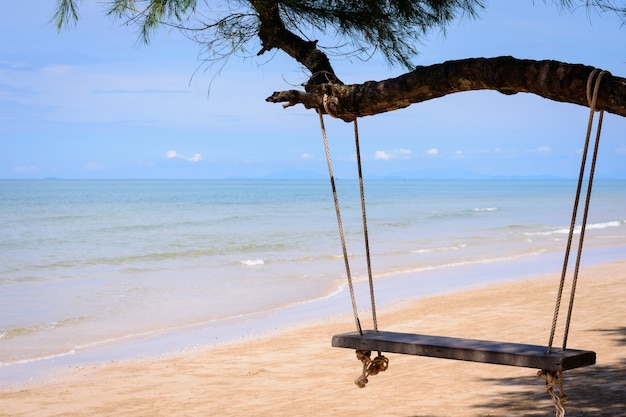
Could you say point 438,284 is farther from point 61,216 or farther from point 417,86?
point 61,216

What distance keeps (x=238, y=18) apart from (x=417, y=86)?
1621 mm

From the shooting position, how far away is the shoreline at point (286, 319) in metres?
7.30

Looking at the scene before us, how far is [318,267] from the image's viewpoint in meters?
14.8

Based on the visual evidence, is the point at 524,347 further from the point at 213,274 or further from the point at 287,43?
the point at 213,274

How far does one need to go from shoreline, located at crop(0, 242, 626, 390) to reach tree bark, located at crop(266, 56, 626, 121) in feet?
14.4

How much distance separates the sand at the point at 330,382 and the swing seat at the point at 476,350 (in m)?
1.84

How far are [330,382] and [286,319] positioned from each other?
3144 mm

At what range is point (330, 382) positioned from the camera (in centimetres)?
605

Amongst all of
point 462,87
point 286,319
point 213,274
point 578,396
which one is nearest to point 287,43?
point 462,87

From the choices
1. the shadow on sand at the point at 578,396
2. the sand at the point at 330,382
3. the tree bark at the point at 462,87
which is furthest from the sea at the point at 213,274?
the tree bark at the point at 462,87

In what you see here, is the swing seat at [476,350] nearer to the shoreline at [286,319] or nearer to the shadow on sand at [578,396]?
the shadow on sand at [578,396]

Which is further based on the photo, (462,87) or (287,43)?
(287,43)

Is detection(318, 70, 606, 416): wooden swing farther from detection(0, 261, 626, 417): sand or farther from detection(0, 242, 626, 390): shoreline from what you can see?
detection(0, 242, 626, 390): shoreline

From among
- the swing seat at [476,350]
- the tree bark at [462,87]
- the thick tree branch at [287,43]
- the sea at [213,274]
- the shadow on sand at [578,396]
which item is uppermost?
the thick tree branch at [287,43]
